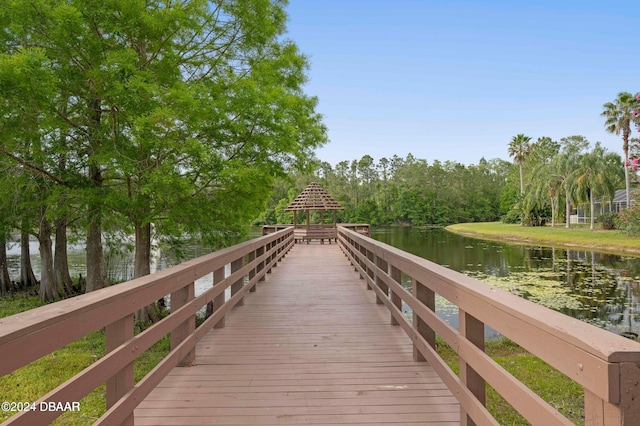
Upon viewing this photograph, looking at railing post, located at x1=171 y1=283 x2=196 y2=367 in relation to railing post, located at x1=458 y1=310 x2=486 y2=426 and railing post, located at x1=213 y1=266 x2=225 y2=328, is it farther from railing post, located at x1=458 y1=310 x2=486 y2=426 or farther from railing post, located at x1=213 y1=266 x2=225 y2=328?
railing post, located at x1=458 y1=310 x2=486 y2=426

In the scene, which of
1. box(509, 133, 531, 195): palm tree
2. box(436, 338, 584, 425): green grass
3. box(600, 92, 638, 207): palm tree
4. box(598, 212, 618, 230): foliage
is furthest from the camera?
box(509, 133, 531, 195): palm tree

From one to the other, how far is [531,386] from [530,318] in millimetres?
4676

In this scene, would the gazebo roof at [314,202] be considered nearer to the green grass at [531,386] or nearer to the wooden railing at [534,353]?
the green grass at [531,386]

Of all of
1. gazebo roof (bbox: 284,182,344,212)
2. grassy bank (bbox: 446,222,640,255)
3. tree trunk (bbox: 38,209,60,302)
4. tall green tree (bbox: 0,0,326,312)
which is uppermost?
tall green tree (bbox: 0,0,326,312)

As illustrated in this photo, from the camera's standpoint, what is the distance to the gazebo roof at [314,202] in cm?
2216

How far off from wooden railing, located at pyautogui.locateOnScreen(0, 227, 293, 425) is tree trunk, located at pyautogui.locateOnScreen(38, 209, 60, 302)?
11.0 metres

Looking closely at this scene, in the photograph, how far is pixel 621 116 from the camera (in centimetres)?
3416

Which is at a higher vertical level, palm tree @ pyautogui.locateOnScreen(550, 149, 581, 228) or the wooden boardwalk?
palm tree @ pyautogui.locateOnScreen(550, 149, 581, 228)

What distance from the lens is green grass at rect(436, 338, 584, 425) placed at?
4.35 m

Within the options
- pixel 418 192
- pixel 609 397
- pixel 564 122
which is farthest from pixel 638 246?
pixel 564 122

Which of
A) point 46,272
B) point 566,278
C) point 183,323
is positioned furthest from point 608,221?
point 183,323

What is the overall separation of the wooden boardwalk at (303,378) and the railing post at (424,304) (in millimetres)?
210

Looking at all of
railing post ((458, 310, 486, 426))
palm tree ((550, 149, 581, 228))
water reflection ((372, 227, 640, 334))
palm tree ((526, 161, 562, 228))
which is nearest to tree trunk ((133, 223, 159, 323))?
water reflection ((372, 227, 640, 334))

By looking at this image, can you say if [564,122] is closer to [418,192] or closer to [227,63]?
[418,192]
